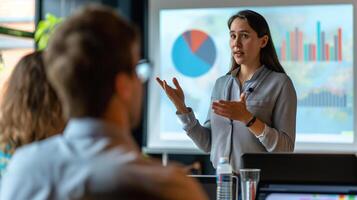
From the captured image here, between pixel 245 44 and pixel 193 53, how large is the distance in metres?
2.57

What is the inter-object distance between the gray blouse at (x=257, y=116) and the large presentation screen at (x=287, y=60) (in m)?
2.15

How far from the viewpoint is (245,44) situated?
115 inches

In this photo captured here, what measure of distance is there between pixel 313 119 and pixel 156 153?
1370mm

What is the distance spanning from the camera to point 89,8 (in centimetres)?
107

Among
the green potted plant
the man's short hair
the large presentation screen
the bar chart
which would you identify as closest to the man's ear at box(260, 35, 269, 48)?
the man's short hair

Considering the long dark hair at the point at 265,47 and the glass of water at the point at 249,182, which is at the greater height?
the long dark hair at the point at 265,47

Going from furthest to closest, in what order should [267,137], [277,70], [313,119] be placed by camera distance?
[313,119] → [277,70] → [267,137]

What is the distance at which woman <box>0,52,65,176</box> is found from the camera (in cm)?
188

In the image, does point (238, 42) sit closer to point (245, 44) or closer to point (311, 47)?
point (245, 44)

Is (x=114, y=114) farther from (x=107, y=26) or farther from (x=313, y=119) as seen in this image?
(x=313, y=119)

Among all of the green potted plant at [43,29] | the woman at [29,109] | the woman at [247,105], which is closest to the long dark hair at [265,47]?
the woman at [247,105]

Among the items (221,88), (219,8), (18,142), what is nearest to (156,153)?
(219,8)

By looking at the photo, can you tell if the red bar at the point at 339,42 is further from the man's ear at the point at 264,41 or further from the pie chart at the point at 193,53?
the man's ear at the point at 264,41

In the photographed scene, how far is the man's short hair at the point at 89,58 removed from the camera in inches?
39.4
